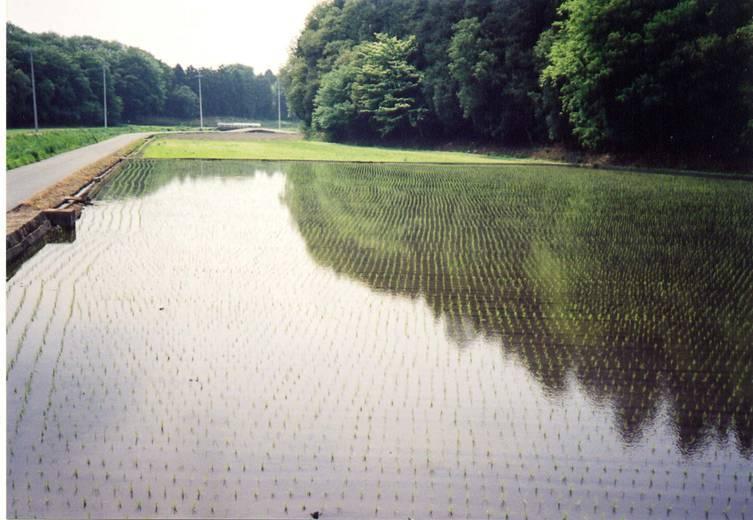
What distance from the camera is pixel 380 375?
19.8 feet

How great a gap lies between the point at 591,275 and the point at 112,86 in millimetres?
41875

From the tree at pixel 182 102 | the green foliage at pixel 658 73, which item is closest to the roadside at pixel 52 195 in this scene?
the green foliage at pixel 658 73

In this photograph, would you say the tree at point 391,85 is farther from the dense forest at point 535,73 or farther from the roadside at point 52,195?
the roadside at point 52,195

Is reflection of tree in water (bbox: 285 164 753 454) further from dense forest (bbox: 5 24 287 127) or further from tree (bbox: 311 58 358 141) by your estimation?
tree (bbox: 311 58 358 141)

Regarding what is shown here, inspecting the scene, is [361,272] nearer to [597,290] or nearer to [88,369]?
[597,290]

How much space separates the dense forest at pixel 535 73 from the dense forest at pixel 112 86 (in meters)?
13.3

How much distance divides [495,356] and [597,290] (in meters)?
3.05

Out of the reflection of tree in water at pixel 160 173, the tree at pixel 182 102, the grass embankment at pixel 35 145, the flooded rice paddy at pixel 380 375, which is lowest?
the reflection of tree in water at pixel 160 173

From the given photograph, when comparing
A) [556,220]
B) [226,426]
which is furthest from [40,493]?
[556,220]

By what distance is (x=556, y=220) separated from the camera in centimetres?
1520

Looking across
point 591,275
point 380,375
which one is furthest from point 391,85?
point 380,375

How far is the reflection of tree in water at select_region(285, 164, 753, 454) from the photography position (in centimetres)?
604

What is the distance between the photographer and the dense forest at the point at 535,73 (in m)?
24.3

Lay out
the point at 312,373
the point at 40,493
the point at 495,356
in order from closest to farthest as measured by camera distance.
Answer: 1. the point at 40,493
2. the point at 312,373
3. the point at 495,356
